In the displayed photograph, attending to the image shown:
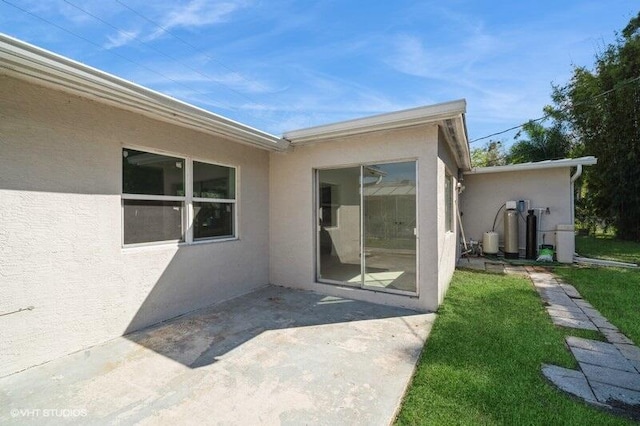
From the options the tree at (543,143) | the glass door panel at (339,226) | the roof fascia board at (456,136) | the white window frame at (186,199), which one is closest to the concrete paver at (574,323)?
the glass door panel at (339,226)

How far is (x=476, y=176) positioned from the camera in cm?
1038

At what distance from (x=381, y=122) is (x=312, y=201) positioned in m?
1.99

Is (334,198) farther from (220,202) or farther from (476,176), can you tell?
(476,176)

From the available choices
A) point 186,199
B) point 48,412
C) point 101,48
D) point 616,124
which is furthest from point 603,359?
point 616,124

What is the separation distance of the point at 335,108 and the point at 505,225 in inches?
272

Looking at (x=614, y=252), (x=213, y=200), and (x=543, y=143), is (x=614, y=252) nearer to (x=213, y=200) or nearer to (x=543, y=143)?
(x=543, y=143)

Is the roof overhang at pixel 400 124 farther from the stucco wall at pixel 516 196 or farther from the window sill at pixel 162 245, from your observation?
the stucco wall at pixel 516 196

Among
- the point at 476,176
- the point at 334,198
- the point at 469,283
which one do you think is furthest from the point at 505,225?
the point at 334,198

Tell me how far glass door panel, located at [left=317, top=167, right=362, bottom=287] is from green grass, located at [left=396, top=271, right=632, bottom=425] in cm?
175

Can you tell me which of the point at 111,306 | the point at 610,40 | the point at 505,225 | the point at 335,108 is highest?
the point at 610,40

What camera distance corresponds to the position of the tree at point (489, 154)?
27.9 m

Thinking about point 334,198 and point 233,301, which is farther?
point 334,198

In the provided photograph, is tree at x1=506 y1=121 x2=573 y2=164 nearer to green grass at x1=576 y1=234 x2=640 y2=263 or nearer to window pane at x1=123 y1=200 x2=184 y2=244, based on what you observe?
green grass at x1=576 y1=234 x2=640 y2=263

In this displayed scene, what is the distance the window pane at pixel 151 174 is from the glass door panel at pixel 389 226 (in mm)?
3078
